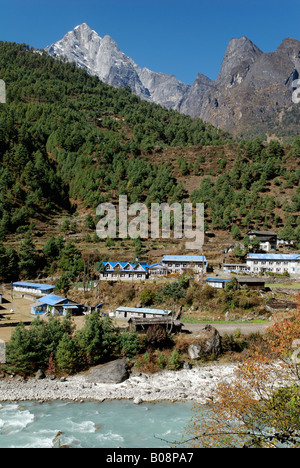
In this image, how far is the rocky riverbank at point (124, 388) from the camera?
21.4 m

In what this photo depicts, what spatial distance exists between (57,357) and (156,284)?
19.9 metres

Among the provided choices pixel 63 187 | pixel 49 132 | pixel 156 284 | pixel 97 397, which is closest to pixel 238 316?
pixel 156 284

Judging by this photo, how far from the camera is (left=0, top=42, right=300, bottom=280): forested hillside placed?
209ft

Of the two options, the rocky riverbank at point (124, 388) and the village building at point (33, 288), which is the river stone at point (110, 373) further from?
the village building at point (33, 288)

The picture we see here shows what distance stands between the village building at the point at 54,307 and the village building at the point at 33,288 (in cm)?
667

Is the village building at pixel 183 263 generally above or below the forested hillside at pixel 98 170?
below

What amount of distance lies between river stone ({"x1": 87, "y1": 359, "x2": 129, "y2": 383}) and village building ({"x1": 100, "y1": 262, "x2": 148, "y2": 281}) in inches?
859

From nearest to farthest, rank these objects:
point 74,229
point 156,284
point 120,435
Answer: point 120,435 < point 156,284 < point 74,229

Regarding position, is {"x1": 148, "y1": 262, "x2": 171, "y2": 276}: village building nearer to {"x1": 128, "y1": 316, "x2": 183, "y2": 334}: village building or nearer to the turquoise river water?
{"x1": 128, "y1": 316, "x2": 183, "y2": 334}: village building

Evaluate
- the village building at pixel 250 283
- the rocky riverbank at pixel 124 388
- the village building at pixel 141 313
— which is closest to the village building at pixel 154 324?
the village building at pixel 141 313

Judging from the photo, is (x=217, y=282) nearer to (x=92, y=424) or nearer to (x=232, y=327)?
(x=232, y=327)

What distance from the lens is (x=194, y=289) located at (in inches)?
1571

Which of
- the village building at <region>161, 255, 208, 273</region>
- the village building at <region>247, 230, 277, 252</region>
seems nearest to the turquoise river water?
the village building at <region>161, 255, 208, 273</region>

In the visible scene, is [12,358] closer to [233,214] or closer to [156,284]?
[156,284]
